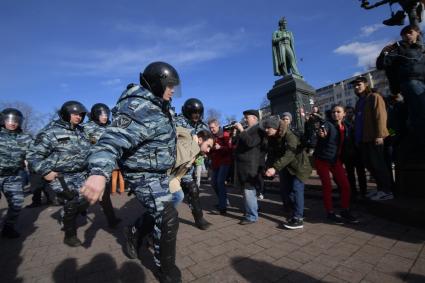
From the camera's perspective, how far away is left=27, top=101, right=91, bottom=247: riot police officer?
3.99 m

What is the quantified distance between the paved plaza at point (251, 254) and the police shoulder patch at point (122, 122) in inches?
67.4

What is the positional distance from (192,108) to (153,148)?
265 centimetres

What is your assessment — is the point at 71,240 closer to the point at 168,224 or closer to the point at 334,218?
the point at 168,224

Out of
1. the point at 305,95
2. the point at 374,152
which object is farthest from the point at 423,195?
the point at 305,95

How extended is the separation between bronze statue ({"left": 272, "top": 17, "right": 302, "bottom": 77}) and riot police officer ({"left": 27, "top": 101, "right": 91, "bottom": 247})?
953 cm

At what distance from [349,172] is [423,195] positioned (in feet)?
4.12

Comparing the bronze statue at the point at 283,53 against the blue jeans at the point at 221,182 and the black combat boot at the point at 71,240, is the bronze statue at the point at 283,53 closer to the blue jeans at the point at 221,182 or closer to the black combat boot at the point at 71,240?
the blue jeans at the point at 221,182

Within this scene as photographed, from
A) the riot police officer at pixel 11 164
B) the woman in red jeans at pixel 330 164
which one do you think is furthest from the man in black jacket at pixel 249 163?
the riot police officer at pixel 11 164

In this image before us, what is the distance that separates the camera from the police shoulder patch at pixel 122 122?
2.20 meters

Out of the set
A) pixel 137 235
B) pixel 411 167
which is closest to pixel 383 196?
pixel 411 167

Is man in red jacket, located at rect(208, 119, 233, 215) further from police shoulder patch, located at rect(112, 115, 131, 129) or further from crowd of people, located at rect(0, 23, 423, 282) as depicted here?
police shoulder patch, located at rect(112, 115, 131, 129)

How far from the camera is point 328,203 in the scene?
4195 mm

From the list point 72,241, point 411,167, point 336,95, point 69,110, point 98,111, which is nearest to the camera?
point 72,241

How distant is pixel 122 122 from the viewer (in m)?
2.22
